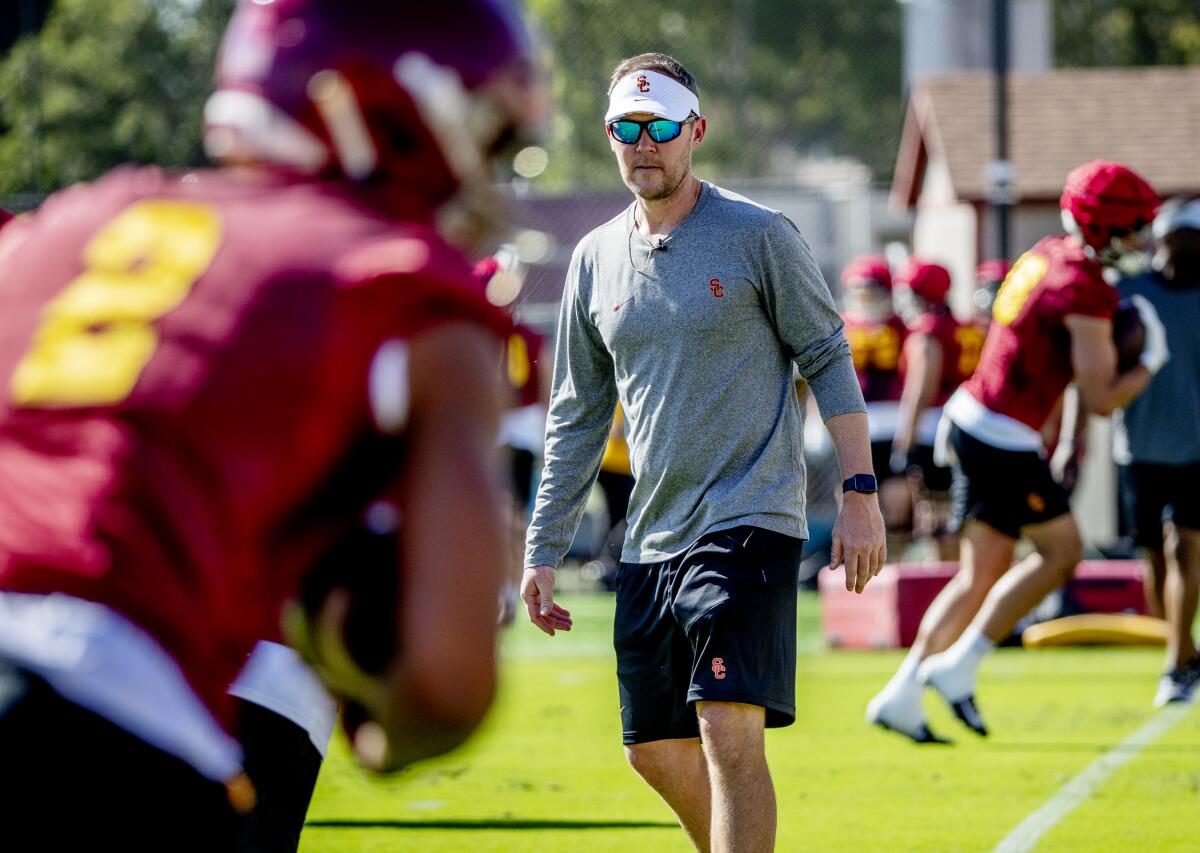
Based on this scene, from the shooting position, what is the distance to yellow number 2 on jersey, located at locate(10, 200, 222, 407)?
74.0 inches

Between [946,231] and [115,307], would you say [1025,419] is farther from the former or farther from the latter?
[946,231]

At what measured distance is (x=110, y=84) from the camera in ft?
86.0

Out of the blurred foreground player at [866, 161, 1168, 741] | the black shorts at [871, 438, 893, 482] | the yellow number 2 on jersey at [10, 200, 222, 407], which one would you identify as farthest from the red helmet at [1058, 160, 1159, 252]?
the black shorts at [871, 438, 893, 482]

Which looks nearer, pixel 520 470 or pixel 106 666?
pixel 106 666

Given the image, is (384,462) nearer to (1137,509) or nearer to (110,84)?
(1137,509)

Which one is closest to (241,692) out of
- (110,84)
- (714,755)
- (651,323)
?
(714,755)

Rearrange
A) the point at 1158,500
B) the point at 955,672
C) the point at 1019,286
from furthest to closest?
1. the point at 1158,500
2. the point at 1019,286
3. the point at 955,672

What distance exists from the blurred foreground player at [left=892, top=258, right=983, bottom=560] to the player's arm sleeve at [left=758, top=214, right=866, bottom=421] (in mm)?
7745

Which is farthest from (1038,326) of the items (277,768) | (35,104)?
(35,104)

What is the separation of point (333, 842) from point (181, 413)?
4.43m

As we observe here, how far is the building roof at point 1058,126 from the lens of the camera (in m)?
25.4

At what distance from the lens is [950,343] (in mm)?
12773

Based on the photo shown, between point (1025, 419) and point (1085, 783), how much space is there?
1.51 m

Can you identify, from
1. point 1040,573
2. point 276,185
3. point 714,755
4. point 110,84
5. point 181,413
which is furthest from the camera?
point 110,84
